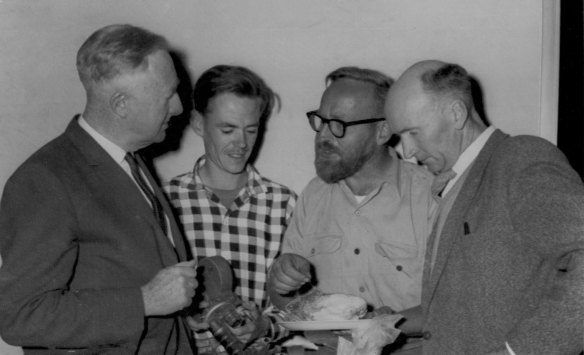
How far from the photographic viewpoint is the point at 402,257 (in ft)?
9.07

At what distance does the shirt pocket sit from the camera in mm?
2744

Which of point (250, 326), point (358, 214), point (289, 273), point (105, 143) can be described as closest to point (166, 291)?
point (250, 326)

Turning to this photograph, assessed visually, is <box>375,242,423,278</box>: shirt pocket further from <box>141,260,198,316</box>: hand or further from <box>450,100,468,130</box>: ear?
<box>141,260,198,316</box>: hand

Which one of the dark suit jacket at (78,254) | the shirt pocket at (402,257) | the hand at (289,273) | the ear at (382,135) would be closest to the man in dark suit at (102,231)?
the dark suit jacket at (78,254)

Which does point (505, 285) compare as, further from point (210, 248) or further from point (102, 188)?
point (210, 248)

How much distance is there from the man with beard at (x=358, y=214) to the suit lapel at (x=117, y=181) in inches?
25.7

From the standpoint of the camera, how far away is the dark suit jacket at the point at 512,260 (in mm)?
1705

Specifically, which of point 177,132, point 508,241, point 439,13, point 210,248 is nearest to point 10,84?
point 177,132

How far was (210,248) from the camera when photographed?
3.04 m

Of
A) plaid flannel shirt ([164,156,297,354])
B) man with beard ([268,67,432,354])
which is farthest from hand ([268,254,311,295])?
plaid flannel shirt ([164,156,297,354])

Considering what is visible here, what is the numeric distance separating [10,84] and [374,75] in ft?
6.28

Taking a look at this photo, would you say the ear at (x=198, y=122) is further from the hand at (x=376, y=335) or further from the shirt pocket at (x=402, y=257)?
the hand at (x=376, y=335)

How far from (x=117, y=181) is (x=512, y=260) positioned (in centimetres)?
130

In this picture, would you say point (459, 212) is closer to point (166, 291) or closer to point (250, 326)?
point (250, 326)
